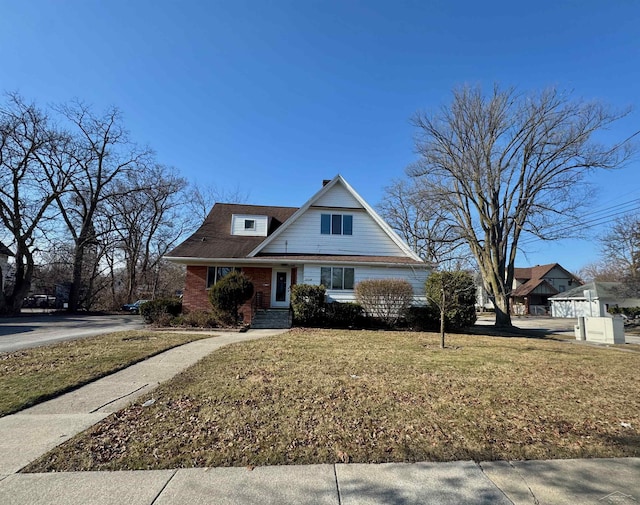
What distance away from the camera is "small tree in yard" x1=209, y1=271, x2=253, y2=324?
13516 millimetres

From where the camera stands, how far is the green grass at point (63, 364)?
5.20 metres

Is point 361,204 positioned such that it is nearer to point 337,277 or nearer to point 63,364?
point 337,277

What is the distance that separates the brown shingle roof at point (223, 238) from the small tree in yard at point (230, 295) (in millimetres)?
3669

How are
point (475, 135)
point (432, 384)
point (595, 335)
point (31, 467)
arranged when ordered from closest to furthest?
1. point (31, 467)
2. point (432, 384)
3. point (595, 335)
4. point (475, 135)

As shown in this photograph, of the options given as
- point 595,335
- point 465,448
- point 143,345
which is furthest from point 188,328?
point 595,335

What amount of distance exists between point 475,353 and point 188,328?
10519mm

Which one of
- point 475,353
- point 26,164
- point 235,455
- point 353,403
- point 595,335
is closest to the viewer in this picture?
point 235,455

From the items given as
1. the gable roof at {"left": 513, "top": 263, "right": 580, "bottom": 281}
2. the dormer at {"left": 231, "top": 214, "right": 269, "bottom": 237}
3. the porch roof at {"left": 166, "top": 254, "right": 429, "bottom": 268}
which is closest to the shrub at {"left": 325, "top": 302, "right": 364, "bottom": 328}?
the porch roof at {"left": 166, "top": 254, "right": 429, "bottom": 268}

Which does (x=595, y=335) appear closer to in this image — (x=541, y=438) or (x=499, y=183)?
(x=499, y=183)

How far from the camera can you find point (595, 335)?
14.3 meters

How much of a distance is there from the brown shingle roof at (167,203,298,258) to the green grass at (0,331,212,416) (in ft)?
23.0

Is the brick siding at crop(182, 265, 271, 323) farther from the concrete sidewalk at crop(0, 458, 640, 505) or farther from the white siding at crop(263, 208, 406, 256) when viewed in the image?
the concrete sidewalk at crop(0, 458, 640, 505)

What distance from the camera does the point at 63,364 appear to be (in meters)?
7.09

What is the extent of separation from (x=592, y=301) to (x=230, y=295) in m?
36.5
